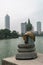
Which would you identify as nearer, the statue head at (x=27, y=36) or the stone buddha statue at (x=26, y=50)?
the stone buddha statue at (x=26, y=50)

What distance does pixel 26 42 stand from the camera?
5828 millimetres

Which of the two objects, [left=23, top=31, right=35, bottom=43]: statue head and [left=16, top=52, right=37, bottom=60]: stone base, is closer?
[left=16, top=52, right=37, bottom=60]: stone base

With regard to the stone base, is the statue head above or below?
above

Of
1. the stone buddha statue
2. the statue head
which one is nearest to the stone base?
the stone buddha statue

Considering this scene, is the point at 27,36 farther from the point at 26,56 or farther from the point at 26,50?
the point at 26,56

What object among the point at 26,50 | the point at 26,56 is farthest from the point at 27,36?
the point at 26,56

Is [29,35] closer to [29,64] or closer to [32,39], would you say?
[32,39]

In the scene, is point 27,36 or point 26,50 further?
point 27,36

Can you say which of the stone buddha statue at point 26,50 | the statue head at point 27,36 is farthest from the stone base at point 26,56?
the statue head at point 27,36

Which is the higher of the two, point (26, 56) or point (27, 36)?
point (27, 36)

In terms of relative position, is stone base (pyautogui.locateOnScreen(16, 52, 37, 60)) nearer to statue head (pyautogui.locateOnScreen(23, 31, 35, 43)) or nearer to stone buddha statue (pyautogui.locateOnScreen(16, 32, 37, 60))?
stone buddha statue (pyautogui.locateOnScreen(16, 32, 37, 60))

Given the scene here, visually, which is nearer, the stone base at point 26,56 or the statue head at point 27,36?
the stone base at point 26,56

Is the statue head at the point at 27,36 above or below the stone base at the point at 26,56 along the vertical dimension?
above

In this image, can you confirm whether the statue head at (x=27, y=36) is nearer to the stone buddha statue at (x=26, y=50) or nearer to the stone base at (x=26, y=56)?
the stone buddha statue at (x=26, y=50)
